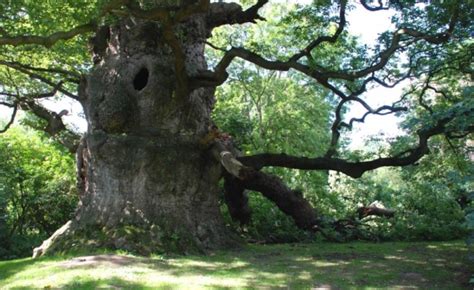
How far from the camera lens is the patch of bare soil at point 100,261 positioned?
762cm

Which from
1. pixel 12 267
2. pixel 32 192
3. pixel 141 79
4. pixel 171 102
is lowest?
pixel 12 267

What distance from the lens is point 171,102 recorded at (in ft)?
37.1

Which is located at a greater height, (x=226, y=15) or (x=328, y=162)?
(x=226, y=15)

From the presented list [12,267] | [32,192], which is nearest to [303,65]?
[12,267]

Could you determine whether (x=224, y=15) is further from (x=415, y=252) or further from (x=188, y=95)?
(x=415, y=252)

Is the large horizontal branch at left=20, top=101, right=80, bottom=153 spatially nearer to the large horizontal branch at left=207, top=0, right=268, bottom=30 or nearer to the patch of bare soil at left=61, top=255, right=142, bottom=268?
the large horizontal branch at left=207, top=0, right=268, bottom=30

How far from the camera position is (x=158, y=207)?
33.4 ft

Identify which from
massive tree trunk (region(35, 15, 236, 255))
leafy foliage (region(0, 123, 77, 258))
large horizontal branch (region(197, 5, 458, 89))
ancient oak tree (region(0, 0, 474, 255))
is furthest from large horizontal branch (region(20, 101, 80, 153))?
large horizontal branch (region(197, 5, 458, 89))

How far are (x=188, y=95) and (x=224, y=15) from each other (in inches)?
125

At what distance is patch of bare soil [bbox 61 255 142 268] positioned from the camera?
7616 millimetres

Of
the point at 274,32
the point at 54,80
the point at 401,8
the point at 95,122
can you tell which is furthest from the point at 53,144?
the point at 401,8

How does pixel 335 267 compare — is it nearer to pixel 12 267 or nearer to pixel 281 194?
pixel 281 194

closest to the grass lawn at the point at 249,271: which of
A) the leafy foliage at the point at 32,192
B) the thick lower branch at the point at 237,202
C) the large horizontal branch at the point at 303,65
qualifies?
the large horizontal branch at the point at 303,65

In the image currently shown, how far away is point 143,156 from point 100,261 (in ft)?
10.0
